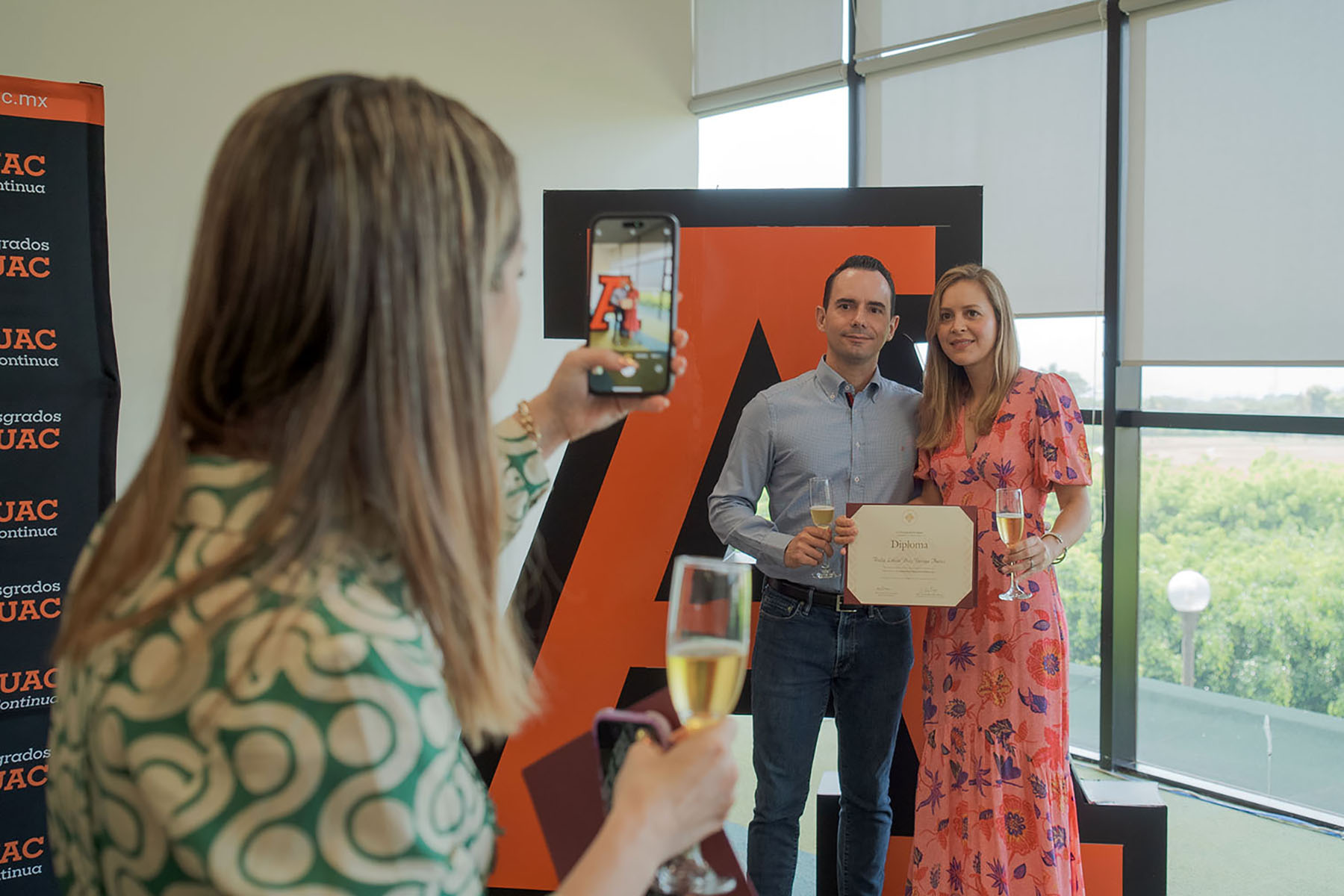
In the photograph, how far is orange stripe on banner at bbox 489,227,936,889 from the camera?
2949 millimetres

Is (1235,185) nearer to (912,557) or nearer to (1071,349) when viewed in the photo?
(1071,349)

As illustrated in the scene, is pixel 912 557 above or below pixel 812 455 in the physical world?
below

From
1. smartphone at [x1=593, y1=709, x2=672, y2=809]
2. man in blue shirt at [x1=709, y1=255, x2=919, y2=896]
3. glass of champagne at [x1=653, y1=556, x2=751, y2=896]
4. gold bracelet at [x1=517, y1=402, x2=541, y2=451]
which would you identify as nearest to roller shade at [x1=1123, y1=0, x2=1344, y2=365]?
man in blue shirt at [x1=709, y1=255, x2=919, y2=896]

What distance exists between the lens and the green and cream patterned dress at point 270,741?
2.08ft

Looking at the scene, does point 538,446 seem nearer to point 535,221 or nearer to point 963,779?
point 963,779

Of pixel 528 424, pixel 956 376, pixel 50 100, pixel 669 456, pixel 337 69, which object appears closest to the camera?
pixel 528 424

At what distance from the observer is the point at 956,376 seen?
2.64 m

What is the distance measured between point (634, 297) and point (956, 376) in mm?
1479

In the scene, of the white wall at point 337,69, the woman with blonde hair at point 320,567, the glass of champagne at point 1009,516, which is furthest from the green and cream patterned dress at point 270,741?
the white wall at point 337,69

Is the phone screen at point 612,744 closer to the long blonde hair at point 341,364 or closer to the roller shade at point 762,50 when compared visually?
the long blonde hair at point 341,364

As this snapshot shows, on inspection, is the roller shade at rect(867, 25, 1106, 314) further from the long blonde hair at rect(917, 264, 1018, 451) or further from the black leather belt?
the black leather belt

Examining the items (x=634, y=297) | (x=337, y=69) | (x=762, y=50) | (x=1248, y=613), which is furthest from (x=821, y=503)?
(x=762, y=50)

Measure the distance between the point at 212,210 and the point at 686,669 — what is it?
0.58 metres

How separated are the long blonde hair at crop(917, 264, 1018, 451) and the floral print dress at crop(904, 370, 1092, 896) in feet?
0.11
